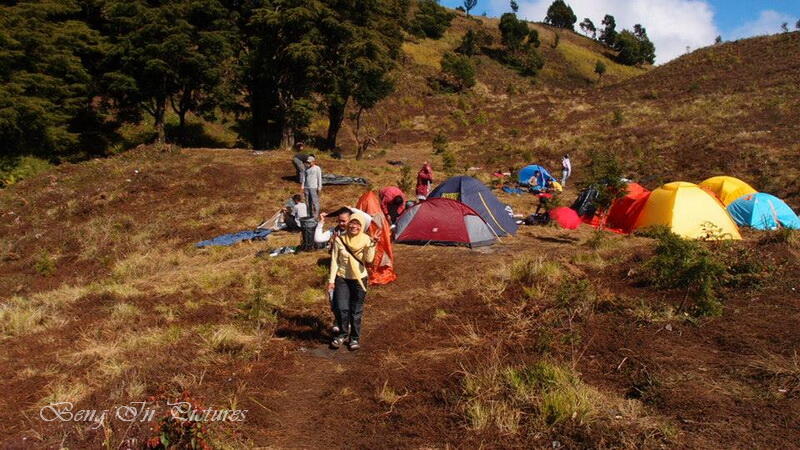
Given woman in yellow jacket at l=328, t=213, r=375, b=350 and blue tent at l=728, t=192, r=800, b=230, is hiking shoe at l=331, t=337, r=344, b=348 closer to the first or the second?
woman in yellow jacket at l=328, t=213, r=375, b=350

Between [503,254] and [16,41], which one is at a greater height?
[16,41]

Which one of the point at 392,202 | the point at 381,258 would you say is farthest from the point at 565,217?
the point at 381,258

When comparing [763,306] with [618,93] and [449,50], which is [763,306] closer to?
[618,93]

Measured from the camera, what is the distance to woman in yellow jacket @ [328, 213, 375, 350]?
6.25 meters

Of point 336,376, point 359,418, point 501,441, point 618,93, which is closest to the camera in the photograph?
point 501,441

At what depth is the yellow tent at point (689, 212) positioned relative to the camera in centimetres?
1216

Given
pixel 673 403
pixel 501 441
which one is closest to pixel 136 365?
pixel 501 441

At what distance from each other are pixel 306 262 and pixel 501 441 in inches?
272

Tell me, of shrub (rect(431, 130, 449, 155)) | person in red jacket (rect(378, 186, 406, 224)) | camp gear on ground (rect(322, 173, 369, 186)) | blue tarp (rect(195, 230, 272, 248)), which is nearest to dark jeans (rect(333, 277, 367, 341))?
person in red jacket (rect(378, 186, 406, 224))

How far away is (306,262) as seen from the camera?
34.2ft

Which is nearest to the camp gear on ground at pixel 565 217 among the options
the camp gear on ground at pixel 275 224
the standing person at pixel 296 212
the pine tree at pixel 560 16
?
the standing person at pixel 296 212

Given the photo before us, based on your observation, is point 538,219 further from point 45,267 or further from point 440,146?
point 440,146

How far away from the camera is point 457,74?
51750 millimetres

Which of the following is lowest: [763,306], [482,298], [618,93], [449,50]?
[482,298]
